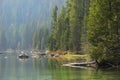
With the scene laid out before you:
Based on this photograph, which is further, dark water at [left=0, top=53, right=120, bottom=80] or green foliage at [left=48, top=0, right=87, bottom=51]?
green foliage at [left=48, top=0, right=87, bottom=51]

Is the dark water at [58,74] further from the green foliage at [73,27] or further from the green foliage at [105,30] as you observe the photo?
the green foliage at [73,27]

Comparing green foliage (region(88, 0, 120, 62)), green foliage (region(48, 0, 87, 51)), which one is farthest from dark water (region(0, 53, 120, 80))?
green foliage (region(48, 0, 87, 51))

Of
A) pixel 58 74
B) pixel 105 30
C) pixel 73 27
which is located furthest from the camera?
pixel 73 27

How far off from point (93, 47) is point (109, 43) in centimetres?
346

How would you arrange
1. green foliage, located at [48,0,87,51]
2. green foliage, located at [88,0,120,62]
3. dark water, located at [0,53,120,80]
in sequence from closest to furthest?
dark water, located at [0,53,120,80]
green foliage, located at [88,0,120,62]
green foliage, located at [48,0,87,51]

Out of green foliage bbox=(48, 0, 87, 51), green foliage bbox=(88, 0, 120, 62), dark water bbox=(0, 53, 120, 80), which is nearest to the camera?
dark water bbox=(0, 53, 120, 80)

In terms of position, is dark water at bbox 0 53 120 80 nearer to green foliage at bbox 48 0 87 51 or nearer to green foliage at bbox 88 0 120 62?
green foliage at bbox 88 0 120 62

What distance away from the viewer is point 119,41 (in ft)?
187

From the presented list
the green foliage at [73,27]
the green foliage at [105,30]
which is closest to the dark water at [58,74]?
the green foliage at [105,30]

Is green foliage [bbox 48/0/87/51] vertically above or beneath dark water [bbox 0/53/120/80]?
above

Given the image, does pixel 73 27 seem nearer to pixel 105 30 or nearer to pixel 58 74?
pixel 105 30

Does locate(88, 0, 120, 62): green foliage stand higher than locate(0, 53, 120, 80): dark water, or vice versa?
locate(88, 0, 120, 62): green foliage

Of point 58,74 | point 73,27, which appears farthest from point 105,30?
point 73,27

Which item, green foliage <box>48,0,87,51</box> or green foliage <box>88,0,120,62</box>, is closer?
green foliage <box>88,0,120,62</box>
